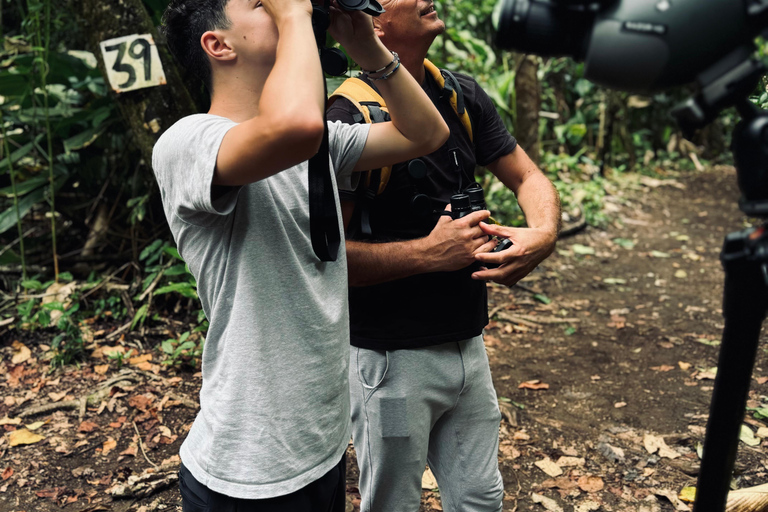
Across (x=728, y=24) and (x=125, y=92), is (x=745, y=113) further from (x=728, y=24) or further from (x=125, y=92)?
(x=125, y=92)

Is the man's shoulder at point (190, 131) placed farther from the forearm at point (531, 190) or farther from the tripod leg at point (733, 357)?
the forearm at point (531, 190)

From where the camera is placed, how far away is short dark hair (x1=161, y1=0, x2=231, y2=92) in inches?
53.1

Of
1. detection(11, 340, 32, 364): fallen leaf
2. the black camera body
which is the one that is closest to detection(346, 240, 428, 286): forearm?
the black camera body

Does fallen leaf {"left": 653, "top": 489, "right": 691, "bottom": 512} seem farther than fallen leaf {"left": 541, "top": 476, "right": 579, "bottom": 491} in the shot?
No

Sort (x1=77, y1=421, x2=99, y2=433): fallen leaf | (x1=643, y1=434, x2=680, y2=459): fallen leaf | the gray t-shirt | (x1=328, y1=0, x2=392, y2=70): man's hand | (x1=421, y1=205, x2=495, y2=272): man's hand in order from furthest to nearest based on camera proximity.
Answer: (x1=77, y1=421, x2=99, y2=433): fallen leaf < (x1=643, y1=434, x2=680, y2=459): fallen leaf < (x1=421, y1=205, x2=495, y2=272): man's hand < (x1=328, y1=0, x2=392, y2=70): man's hand < the gray t-shirt

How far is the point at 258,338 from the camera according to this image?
4.37 ft

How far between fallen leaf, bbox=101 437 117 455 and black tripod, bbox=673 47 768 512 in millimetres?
2531

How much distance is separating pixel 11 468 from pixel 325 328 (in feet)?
6.67

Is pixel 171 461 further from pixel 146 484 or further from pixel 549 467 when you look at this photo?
pixel 549 467

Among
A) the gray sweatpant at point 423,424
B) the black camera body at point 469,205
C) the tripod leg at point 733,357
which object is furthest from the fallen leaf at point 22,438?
the tripod leg at point 733,357

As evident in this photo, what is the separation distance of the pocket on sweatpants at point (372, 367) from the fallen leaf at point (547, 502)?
119 centimetres

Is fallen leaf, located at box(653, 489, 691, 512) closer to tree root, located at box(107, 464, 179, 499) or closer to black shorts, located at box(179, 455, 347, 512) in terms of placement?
black shorts, located at box(179, 455, 347, 512)

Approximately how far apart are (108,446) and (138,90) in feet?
5.65

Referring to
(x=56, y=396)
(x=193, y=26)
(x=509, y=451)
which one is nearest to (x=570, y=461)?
(x=509, y=451)
